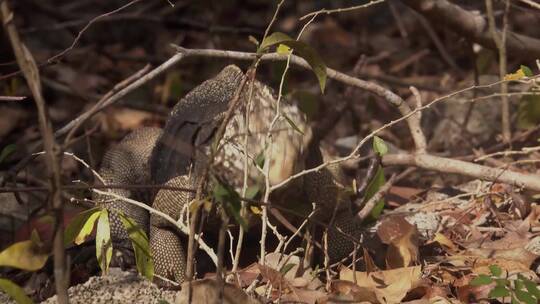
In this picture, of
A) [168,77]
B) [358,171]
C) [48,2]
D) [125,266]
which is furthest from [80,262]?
[48,2]

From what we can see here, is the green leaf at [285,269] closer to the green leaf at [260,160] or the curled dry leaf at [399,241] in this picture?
the green leaf at [260,160]

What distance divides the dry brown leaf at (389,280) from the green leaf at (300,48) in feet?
2.29

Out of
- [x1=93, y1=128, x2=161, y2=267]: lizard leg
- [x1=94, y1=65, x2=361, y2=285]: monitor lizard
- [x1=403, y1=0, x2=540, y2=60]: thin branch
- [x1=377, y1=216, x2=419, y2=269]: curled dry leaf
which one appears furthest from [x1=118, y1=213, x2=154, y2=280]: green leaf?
[x1=403, y1=0, x2=540, y2=60]: thin branch

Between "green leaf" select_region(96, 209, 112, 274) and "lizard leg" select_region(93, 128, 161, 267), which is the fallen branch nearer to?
"lizard leg" select_region(93, 128, 161, 267)

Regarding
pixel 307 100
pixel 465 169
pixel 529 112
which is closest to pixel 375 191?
pixel 465 169

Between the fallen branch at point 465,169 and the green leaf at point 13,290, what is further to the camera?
the fallen branch at point 465,169

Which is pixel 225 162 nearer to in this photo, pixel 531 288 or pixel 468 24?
pixel 531 288

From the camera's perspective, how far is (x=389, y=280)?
3334 mm

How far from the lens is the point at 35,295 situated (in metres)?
3.50

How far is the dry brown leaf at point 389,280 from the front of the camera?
321cm

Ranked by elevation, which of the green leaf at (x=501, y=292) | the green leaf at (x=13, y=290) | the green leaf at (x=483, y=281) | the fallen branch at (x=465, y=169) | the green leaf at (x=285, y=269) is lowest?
the green leaf at (x=501, y=292)

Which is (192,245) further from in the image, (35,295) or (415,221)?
(415,221)

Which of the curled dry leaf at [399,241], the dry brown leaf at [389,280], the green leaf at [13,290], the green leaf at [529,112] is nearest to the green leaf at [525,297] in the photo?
the dry brown leaf at [389,280]

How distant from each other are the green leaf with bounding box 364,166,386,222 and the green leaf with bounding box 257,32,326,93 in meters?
0.91
